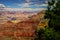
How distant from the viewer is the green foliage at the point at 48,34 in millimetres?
4285

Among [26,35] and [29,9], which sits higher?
[29,9]

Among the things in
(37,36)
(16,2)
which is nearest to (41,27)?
(37,36)

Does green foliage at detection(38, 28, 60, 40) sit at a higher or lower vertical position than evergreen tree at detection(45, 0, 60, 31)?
lower

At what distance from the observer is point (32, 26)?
452 cm

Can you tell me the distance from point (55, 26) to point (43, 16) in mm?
364

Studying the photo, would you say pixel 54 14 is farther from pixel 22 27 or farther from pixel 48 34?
pixel 22 27

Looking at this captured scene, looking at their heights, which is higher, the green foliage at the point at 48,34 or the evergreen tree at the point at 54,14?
the evergreen tree at the point at 54,14

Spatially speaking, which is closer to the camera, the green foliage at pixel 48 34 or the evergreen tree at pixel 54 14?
the green foliage at pixel 48 34

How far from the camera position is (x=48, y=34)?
14.1 ft

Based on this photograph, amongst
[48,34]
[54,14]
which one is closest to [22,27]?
[48,34]

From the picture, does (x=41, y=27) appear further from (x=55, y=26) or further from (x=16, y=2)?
(x=16, y=2)

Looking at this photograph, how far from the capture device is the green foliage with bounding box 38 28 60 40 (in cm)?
429

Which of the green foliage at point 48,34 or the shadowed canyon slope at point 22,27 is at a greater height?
the shadowed canyon slope at point 22,27

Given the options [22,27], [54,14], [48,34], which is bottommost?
[48,34]
